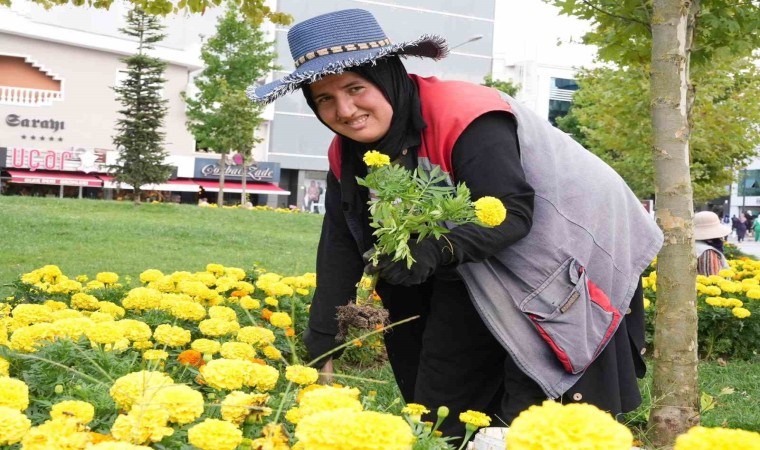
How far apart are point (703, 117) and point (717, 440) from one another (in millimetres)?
→ 19259

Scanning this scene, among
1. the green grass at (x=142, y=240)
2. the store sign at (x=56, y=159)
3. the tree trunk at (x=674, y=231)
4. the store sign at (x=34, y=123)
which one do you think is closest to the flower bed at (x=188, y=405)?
the tree trunk at (x=674, y=231)

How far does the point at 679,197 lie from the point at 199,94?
32.9 metres

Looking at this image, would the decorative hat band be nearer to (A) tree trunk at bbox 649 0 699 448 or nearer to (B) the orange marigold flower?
(B) the orange marigold flower

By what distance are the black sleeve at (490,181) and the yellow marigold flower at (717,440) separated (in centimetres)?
125

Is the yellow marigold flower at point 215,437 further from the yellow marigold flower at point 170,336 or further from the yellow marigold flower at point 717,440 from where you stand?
the yellow marigold flower at point 170,336

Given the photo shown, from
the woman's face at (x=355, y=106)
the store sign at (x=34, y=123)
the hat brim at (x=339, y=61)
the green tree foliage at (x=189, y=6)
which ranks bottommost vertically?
the woman's face at (x=355, y=106)

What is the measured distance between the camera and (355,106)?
241cm

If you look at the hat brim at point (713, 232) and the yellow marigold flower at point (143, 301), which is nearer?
the yellow marigold flower at point (143, 301)

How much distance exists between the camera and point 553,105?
5591cm

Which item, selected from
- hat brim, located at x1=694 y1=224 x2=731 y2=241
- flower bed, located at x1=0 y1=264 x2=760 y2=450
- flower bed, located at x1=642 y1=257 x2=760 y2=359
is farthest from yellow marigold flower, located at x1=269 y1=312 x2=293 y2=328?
hat brim, located at x1=694 y1=224 x2=731 y2=241

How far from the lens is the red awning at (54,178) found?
33.9 m

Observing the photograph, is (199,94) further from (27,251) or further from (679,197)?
(679,197)

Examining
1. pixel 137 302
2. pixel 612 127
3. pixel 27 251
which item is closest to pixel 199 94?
pixel 612 127

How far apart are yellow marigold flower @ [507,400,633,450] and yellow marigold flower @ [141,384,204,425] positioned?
0.65 meters
